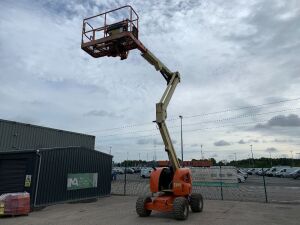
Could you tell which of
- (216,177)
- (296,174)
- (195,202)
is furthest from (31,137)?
(296,174)

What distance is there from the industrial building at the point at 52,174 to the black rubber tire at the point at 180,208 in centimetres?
905

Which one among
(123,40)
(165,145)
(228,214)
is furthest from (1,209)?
(228,214)

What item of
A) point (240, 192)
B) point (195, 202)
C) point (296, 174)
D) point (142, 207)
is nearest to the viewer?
point (142, 207)

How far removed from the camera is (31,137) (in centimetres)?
2495

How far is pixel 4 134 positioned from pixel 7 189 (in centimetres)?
479

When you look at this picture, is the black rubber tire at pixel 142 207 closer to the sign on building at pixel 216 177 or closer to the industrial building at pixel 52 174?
the industrial building at pixel 52 174

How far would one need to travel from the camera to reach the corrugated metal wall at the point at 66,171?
18.5 m

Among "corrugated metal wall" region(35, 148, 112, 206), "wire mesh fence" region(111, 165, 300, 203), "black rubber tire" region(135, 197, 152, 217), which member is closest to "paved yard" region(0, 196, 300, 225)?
"black rubber tire" region(135, 197, 152, 217)

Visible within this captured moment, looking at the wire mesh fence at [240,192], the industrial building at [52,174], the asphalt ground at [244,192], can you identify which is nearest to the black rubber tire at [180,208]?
the wire mesh fence at [240,192]

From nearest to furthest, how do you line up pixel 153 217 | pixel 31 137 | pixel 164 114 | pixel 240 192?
pixel 153 217 < pixel 164 114 < pixel 31 137 < pixel 240 192

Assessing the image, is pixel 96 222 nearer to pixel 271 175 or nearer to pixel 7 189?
pixel 7 189

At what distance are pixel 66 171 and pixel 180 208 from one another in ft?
33.2

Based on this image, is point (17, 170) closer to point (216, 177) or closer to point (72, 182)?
point (72, 182)

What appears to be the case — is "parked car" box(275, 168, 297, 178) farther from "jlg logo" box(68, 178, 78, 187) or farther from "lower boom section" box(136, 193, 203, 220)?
"lower boom section" box(136, 193, 203, 220)
